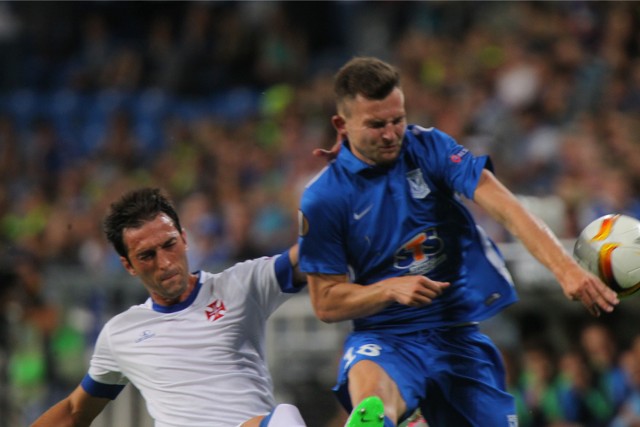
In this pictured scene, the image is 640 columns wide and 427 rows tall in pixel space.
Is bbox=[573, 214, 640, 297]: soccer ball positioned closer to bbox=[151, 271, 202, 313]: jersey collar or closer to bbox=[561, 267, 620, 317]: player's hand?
bbox=[561, 267, 620, 317]: player's hand

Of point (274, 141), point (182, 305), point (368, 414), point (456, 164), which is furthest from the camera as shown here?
point (274, 141)

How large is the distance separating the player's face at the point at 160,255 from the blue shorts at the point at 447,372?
2.50 ft

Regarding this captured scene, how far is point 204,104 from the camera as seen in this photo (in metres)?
13.7

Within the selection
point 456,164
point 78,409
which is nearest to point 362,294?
point 456,164

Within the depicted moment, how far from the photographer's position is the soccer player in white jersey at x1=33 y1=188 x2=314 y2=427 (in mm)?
4836

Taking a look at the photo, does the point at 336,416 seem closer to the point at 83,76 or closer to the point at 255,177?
the point at 255,177

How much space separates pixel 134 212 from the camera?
4.90m

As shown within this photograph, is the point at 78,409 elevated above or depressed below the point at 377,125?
below

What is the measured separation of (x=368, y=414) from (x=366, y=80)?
128 cm

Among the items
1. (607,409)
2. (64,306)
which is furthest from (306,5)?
(607,409)

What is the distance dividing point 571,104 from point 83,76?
6851mm

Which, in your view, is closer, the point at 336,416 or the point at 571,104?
the point at 336,416

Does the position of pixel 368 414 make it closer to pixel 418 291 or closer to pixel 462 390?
pixel 418 291

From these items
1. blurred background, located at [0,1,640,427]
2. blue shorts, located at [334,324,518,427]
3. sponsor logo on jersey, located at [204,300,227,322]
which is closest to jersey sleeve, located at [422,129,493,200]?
blue shorts, located at [334,324,518,427]
